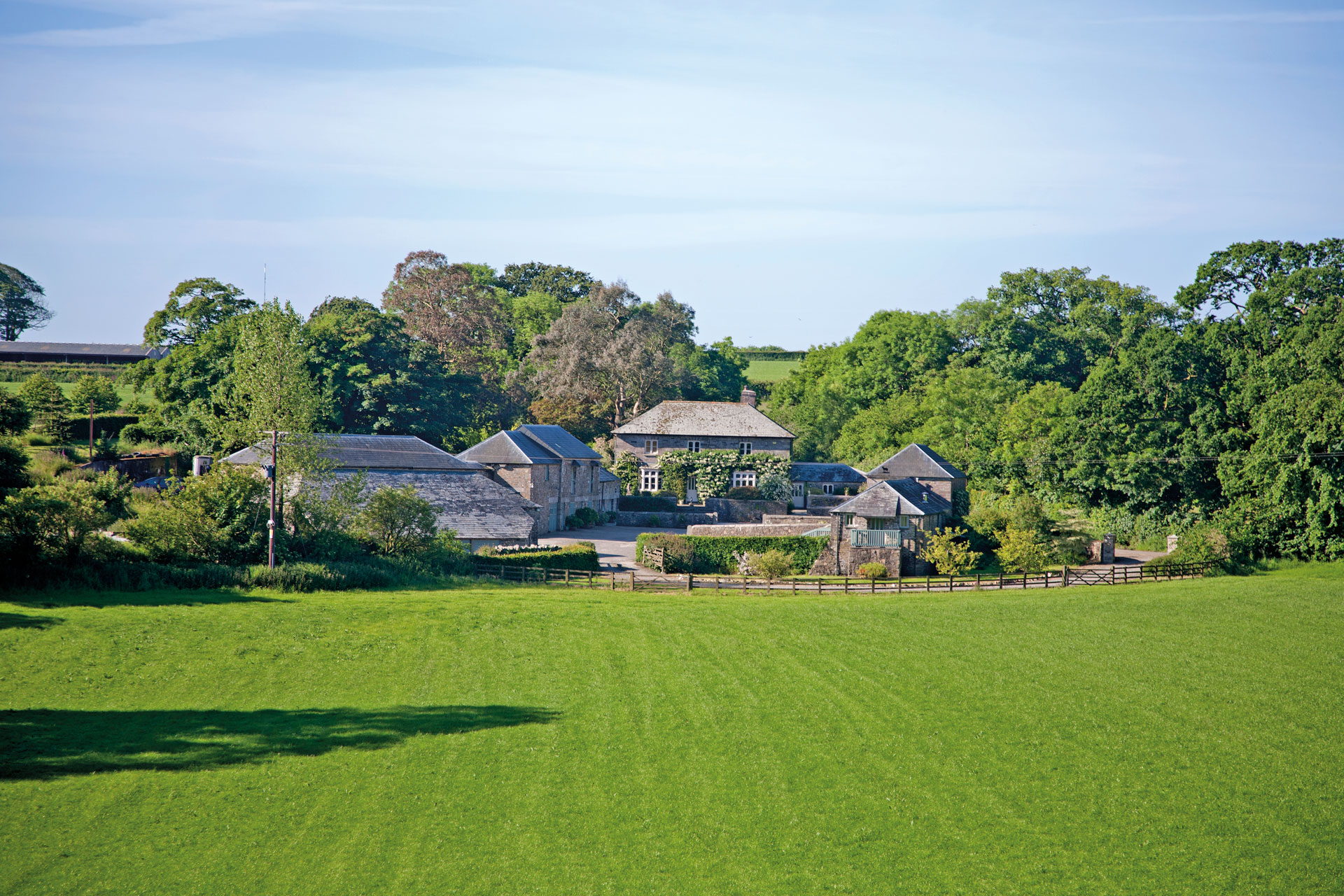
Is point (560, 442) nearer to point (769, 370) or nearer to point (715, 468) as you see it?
point (715, 468)

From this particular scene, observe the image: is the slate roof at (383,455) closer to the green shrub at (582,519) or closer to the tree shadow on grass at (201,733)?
the green shrub at (582,519)

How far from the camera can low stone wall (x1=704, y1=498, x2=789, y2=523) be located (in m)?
63.6

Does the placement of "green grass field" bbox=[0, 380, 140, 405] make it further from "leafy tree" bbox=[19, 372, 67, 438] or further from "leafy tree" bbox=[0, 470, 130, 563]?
"leafy tree" bbox=[0, 470, 130, 563]

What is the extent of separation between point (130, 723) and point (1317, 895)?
21456 millimetres

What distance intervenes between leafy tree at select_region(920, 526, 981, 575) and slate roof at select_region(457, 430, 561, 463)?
865 inches

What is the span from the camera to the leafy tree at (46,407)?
58.0 metres

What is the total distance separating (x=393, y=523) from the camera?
40375mm

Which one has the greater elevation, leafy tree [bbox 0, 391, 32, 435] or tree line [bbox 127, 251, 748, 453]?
tree line [bbox 127, 251, 748, 453]

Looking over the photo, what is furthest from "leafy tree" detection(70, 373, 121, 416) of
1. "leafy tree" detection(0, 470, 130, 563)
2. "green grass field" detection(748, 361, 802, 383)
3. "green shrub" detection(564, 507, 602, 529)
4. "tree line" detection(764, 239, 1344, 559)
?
"green grass field" detection(748, 361, 802, 383)

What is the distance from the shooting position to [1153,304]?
88375 millimetres

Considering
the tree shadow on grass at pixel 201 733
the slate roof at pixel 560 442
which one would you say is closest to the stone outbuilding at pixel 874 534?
the slate roof at pixel 560 442

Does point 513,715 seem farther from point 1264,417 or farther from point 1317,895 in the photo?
point 1264,417

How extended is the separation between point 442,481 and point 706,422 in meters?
26.0

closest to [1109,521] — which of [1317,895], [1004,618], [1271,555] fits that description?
[1271,555]
